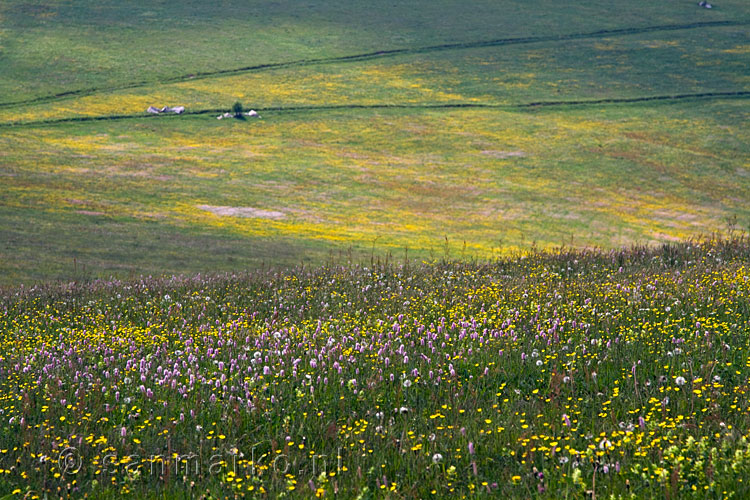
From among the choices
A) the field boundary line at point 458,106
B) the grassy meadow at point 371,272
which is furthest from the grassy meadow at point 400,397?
the field boundary line at point 458,106

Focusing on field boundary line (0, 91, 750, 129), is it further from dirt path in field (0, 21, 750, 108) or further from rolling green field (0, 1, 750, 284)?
dirt path in field (0, 21, 750, 108)

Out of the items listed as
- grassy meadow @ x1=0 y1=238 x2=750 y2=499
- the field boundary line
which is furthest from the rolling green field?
grassy meadow @ x1=0 y1=238 x2=750 y2=499

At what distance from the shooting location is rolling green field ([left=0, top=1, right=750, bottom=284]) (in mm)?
34688

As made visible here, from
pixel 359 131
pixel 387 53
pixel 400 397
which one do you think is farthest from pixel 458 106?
pixel 400 397

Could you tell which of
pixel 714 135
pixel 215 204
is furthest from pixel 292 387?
pixel 714 135

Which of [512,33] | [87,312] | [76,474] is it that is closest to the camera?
[76,474]

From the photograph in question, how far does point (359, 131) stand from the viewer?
6500 cm

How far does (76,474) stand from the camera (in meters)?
5.95

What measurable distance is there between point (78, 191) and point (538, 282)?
34.8 metres

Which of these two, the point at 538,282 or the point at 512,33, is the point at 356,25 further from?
the point at 538,282

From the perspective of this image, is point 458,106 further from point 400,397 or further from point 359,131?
point 400,397

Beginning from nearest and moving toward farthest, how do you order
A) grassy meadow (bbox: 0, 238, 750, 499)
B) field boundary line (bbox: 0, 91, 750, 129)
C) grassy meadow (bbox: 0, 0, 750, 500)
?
grassy meadow (bbox: 0, 238, 750, 499) → grassy meadow (bbox: 0, 0, 750, 500) → field boundary line (bbox: 0, 91, 750, 129)

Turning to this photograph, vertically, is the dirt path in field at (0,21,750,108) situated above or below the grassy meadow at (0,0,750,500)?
above

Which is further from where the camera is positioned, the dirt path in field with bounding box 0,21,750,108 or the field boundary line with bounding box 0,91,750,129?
the dirt path in field with bounding box 0,21,750,108
